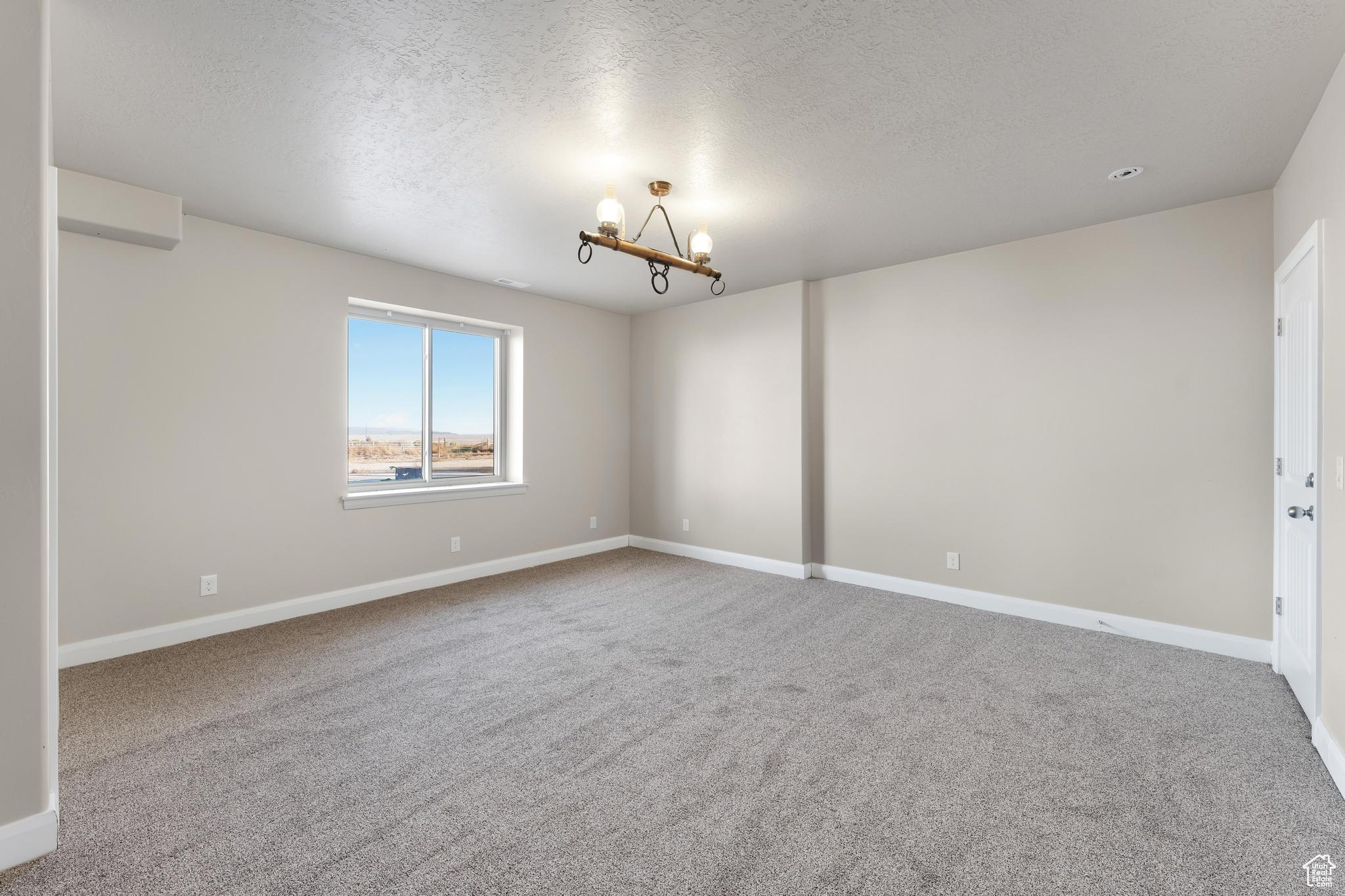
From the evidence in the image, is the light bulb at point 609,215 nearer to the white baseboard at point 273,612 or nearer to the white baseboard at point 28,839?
the white baseboard at point 28,839

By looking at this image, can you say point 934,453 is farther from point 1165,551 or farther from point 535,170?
point 535,170

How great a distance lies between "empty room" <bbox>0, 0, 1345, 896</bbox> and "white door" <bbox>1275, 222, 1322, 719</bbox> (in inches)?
1.8

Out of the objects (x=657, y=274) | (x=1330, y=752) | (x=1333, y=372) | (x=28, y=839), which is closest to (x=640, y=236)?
(x=657, y=274)

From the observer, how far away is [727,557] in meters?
5.50

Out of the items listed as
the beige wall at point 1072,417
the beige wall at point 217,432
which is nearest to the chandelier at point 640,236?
Answer: the beige wall at point 1072,417

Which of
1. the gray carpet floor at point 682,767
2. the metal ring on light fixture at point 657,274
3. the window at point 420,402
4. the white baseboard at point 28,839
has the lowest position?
the gray carpet floor at point 682,767

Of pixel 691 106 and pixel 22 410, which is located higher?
pixel 691 106

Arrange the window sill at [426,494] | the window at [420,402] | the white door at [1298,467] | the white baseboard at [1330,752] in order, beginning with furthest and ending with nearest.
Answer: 1. the window at [420,402]
2. the window sill at [426,494]
3. the white door at [1298,467]
4. the white baseboard at [1330,752]

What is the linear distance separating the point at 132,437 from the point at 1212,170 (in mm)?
5811

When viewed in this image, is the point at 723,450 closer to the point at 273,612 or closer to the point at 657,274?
the point at 657,274

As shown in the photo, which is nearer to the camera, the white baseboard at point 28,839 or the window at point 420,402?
the white baseboard at point 28,839

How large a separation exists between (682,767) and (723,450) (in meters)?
3.61

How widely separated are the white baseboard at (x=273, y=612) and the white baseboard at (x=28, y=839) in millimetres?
1927

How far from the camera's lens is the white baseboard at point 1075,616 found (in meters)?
3.21
